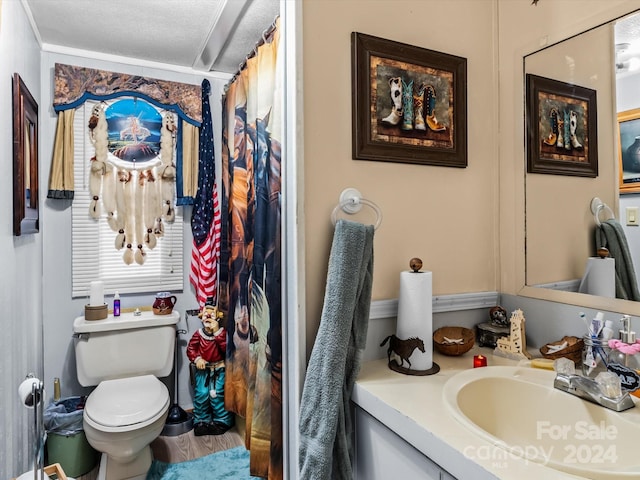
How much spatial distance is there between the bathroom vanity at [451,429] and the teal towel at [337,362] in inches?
2.3

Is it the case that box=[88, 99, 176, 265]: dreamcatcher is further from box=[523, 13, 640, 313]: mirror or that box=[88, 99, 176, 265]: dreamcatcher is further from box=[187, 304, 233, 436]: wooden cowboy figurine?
box=[523, 13, 640, 313]: mirror

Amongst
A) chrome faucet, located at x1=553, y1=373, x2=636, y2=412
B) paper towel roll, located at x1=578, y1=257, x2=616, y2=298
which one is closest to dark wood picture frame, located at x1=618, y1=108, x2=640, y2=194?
paper towel roll, located at x1=578, y1=257, x2=616, y2=298

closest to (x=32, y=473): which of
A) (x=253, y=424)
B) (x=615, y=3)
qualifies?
(x=253, y=424)

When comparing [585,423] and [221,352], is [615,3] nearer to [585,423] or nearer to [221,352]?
[585,423]

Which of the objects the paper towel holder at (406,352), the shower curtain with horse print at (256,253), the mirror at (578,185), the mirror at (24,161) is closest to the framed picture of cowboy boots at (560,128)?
the mirror at (578,185)

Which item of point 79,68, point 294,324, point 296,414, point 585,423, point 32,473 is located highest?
point 79,68

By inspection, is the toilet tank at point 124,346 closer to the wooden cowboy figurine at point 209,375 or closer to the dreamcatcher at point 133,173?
the wooden cowboy figurine at point 209,375

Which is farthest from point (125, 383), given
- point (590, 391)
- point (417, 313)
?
point (590, 391)

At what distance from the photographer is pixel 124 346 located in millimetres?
2164

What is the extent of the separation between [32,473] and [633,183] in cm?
199

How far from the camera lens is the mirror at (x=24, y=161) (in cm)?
139

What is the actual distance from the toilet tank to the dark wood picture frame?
7.10 feet

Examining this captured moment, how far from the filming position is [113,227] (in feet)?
7.63

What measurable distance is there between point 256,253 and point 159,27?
1.33 m
